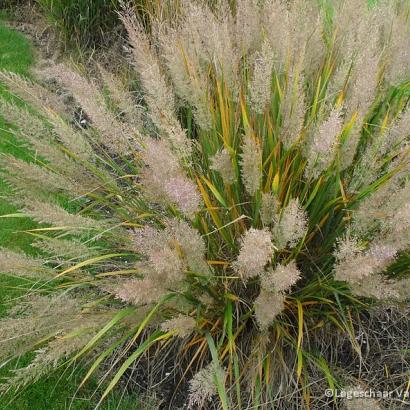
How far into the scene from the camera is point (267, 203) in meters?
1.74

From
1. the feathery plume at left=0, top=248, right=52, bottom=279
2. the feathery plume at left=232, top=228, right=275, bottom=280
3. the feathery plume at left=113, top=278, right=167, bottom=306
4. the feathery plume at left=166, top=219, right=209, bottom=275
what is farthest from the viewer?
the feathery plume at left=0, top=248, right=52, bottom=279

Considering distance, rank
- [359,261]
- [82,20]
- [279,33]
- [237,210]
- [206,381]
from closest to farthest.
Answer: 1. [359,261]
2. [206,381]
3. [279,33]
4. [237,210]
5. [82,20]

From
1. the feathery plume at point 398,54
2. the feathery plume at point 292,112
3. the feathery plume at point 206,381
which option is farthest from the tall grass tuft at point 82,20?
the feathery plume at point 206,381

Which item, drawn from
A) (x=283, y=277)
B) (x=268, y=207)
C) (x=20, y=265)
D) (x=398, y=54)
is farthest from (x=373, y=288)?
(x=20, y=265)

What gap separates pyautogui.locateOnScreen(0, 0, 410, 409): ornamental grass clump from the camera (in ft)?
5.50

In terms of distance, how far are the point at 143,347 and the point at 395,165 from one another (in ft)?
3.53

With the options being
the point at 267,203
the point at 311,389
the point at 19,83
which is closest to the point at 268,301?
the point at 267,203

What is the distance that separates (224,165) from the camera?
180 centimetres

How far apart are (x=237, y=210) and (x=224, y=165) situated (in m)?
0.37

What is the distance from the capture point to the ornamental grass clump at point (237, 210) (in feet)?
5.50

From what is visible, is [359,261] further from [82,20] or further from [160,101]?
[82,20]

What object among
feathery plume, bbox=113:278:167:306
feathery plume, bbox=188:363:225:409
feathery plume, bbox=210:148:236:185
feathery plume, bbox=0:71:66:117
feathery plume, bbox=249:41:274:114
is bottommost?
feathery plume, bbox=188:363:225:409

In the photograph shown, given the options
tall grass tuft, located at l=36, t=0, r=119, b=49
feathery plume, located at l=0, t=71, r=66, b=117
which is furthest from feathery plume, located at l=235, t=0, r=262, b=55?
tall grass tuft, located at l=36, t=0, r=119, b=49

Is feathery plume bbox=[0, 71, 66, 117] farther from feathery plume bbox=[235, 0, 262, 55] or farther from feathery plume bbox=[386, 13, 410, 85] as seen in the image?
feathery plume bbox=[386, 13, 410, 85]
